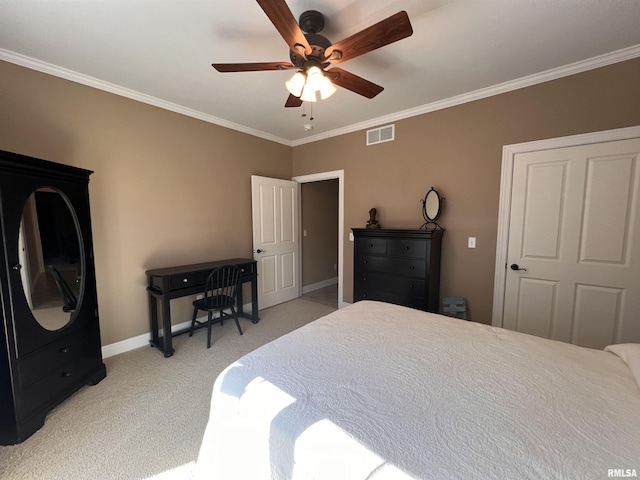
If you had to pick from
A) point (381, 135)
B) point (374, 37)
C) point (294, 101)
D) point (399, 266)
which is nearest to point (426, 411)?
point (374, 37)

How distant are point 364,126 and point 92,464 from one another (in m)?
3.90

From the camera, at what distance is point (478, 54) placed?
200cm

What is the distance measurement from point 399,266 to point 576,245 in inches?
59.3

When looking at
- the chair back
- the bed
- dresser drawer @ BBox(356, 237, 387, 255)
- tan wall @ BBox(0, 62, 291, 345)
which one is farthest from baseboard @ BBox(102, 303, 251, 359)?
dresser drawer @ BBox(356, 237, 387, 255)

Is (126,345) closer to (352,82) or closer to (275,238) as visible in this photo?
(275,238)

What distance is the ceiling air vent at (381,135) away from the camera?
3217mm

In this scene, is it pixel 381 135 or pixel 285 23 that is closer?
pixel 285 23

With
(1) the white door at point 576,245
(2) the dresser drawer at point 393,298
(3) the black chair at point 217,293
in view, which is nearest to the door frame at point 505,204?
(1) the white door at point 576,245

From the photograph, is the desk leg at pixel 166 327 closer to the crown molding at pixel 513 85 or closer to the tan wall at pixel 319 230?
the tan wall at pixel 319 230

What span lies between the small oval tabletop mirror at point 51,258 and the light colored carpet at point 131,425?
658 millimetres

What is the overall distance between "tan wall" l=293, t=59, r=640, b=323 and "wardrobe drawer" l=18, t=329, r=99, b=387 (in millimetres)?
2889

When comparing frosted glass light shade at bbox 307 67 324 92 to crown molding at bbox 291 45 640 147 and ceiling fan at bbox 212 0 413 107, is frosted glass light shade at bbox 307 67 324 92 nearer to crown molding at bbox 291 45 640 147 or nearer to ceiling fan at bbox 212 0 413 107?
ceiling fan at bbox 212 0 413 107

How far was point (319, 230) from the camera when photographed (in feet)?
16.2

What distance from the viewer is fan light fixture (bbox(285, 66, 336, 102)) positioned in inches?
63.1
